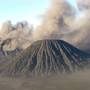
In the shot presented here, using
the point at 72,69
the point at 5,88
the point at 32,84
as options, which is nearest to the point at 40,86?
the point at 32,84

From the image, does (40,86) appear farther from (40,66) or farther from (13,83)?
(40,66)

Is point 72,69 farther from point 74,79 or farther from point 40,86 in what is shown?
point 40,86

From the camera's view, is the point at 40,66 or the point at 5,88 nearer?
the point at 5,88

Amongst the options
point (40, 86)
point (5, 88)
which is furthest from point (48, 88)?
point (5, 88)

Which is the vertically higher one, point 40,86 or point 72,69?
point 72,69

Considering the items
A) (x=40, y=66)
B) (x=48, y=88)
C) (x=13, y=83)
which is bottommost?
(x=48, y=88)

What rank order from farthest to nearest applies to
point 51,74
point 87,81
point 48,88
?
point 51,74
point 87,81
point 48,88

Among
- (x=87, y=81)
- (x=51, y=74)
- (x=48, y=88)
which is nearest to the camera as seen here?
(x=48, y=88)
